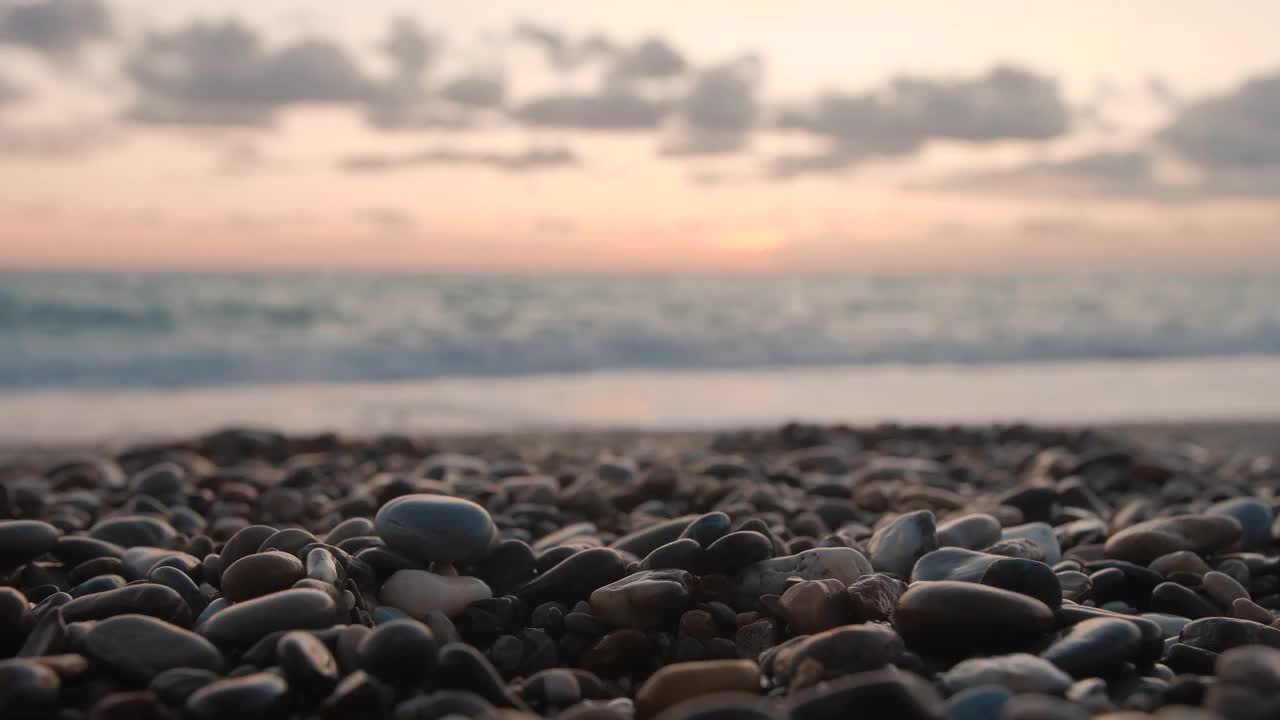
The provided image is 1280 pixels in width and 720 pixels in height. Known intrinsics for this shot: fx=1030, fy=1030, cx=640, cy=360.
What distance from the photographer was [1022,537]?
9.83ft

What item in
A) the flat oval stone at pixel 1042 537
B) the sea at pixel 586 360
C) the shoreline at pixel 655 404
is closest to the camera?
the flat oval stone at pixel 1042 537

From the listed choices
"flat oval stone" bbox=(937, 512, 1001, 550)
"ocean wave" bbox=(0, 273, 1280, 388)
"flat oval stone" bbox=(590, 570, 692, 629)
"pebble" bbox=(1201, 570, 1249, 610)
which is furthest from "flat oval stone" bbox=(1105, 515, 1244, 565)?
"ocean wave" bbox=(0, 273, 1280, 388)

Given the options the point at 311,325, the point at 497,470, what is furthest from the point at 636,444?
the point at 311,325

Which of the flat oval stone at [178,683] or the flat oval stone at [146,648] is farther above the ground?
the flat oval stone at [146,648]

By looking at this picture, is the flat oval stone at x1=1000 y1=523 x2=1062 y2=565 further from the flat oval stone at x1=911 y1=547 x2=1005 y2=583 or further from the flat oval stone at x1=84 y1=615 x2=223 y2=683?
the flat oval stone at x1=84 y1=615 x2=223 y2=683

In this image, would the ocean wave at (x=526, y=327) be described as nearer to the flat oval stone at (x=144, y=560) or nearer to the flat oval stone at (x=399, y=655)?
the flat oval stone at (x=144, y=560)

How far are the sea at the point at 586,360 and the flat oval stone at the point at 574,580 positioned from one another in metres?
5.68

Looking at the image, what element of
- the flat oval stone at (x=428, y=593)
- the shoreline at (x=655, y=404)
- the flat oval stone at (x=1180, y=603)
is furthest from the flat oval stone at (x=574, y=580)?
the shoreline at (x=655, y=404)

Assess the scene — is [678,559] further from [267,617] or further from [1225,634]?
[1225,634]

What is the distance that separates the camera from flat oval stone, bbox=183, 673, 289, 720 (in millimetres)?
1707

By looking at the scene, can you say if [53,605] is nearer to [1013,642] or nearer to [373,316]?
[1013,642]

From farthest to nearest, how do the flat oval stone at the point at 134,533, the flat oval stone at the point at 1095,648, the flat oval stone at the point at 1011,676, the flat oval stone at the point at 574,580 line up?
the flat oval stone at the point at 134,533 < the flat oval stone at the point at 574,580 < the flat oval stone at the point at 1095,648 < the flat oval stone at the point at 1011,676

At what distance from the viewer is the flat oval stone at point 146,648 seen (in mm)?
1897

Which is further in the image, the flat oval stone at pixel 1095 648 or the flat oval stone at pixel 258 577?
the flat oval stone at pixel 258 577
